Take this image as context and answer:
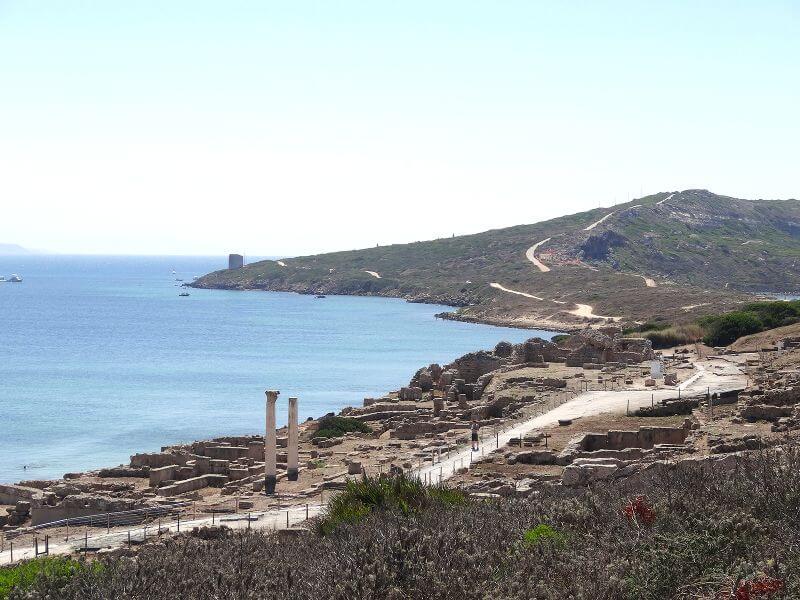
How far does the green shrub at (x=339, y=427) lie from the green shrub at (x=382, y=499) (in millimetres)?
19757

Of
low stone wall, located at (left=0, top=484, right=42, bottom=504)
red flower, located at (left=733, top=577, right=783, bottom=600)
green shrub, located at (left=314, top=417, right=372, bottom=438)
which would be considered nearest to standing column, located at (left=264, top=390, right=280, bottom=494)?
low stone wall, located at (left=0, top=484, right=42, bottom=504)

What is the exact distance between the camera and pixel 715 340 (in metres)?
60.5

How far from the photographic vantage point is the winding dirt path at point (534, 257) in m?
143

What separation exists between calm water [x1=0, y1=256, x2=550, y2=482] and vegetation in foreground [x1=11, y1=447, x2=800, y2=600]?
26.8 meters

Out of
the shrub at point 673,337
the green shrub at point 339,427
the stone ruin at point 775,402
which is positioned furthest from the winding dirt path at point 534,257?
the stone ruin at point 775,402

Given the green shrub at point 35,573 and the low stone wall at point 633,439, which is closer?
the green shrub at point 35,573

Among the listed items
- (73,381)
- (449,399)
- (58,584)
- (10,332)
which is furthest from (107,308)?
(58,584)

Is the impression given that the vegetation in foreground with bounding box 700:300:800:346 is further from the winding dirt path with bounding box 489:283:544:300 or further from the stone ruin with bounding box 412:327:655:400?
the winding dirt path with bounding box 489:283:544:300

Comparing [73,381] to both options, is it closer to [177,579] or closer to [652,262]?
[177,579]

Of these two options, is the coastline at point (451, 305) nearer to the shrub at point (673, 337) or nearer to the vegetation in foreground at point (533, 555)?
the shrub at point (673, 337)

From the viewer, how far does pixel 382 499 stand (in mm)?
18922

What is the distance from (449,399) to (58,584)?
1254 inches

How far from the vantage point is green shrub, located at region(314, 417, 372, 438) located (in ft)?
130

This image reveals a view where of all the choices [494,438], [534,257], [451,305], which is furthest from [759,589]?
[534,257]
